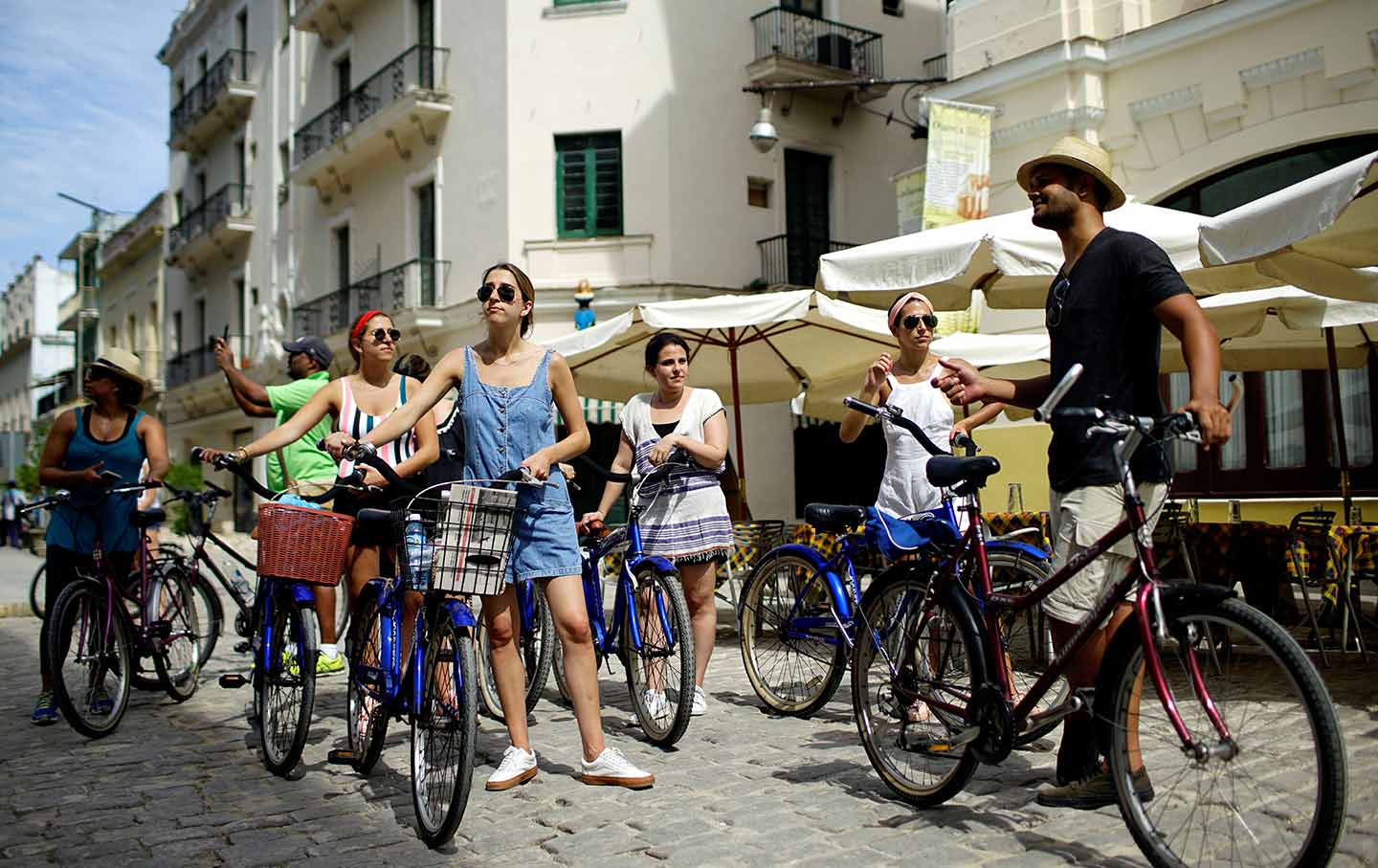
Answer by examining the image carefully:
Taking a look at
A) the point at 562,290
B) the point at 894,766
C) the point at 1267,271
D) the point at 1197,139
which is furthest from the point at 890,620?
the point at 562,290

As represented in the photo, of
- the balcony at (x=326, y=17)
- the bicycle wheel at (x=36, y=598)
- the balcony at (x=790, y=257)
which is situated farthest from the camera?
the balcony at (x=326, y=17)

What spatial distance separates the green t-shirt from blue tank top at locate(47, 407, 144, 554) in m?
0.77

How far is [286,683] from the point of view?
5.06 m

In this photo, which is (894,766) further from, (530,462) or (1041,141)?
(1041,141)

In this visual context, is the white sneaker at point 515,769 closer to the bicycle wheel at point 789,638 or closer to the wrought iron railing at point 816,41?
the bicycle wheel at point 789,638

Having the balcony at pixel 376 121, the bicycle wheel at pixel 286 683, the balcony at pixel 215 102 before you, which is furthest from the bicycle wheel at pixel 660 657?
A: the balcony at pixel 215 102

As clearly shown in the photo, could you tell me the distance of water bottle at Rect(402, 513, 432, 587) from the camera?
14.7 ft

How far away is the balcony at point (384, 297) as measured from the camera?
22500 mm

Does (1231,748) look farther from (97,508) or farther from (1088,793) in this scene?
(97,508)

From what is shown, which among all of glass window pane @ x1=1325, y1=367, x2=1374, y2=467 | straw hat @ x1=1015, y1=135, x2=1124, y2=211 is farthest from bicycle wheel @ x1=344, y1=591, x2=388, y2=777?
glass window pane @ x1=1325, y1=367, x2=1374, y2=467

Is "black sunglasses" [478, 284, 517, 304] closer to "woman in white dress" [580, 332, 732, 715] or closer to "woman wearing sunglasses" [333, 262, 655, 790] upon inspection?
"woman wearing sunglasses" [333, 262, 655, 790]

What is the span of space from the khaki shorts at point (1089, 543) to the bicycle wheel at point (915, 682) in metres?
0.33

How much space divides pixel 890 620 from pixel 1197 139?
10552 mm

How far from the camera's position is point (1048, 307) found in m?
4.04
